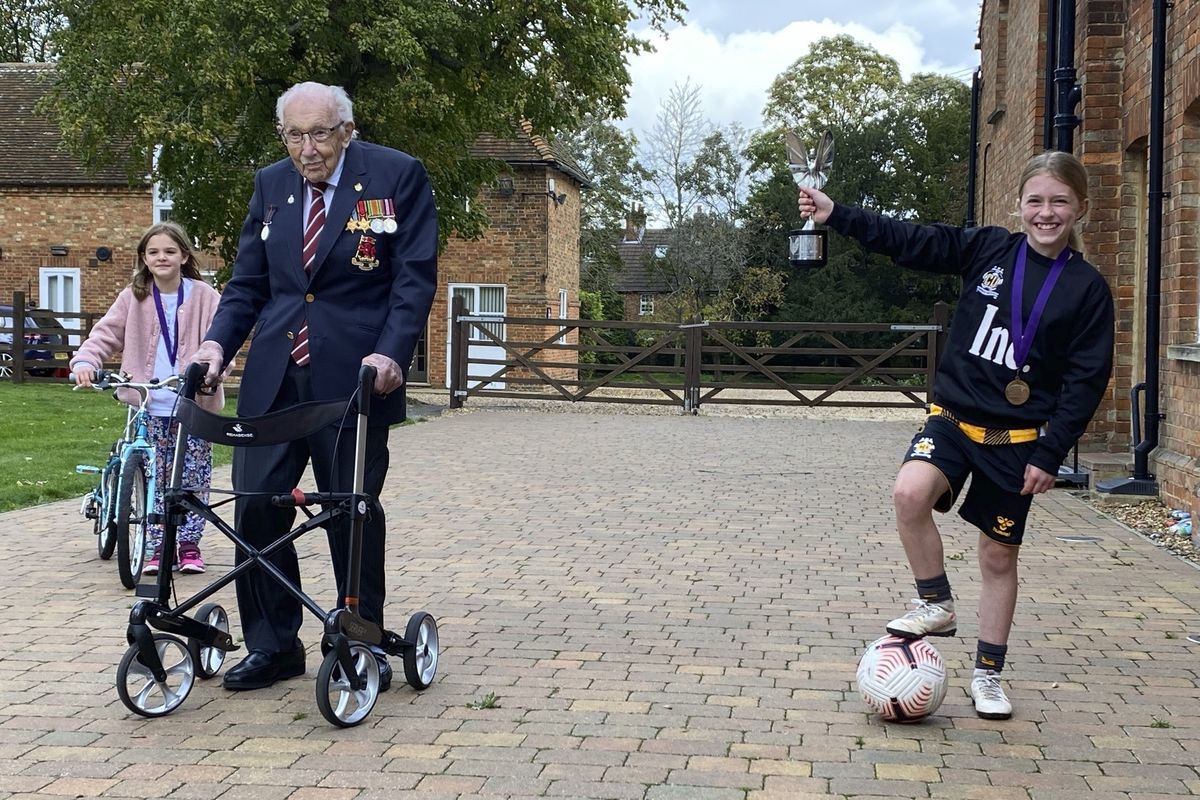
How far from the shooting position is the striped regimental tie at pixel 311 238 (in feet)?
16.1

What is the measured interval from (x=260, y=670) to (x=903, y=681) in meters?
2.24

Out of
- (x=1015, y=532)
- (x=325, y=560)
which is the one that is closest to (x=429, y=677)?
(x=1015, y=532)

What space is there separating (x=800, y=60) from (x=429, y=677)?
56217mm

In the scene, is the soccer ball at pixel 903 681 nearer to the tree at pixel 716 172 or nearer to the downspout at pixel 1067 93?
the downspout at pixel 1067 93

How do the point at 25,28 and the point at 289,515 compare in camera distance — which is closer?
the point at 289,515

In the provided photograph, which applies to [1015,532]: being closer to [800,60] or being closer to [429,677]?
[429,677]

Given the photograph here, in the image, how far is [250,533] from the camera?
4.91 metres

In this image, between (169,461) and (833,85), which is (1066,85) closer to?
(169,461)

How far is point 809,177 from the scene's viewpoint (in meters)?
5.27

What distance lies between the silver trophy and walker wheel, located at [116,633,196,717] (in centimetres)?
267

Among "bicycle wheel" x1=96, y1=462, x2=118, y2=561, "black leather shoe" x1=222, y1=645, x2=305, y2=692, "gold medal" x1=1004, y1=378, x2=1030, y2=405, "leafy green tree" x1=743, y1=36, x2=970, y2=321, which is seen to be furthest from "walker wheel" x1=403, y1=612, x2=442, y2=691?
"leafy green tree" x1=743, y1=36, x2=970, y2=321

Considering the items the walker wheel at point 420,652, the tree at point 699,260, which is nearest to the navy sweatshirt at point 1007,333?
the walker wheel at point 420,652

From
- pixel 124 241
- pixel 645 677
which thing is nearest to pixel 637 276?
pixel 124 241

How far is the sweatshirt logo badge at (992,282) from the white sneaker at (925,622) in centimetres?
108
